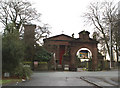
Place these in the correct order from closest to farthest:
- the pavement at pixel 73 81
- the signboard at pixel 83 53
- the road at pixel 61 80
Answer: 1. the pavement at pixel 73 81
2. the road at pixel 61 80
3. the signboard at pixel 83 53

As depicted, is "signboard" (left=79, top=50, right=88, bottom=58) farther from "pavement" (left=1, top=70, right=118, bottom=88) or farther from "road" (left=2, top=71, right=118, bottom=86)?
"pavement" (left=1, top=70, right=118, bottom=88)

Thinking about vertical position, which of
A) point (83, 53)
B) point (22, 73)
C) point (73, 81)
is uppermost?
point (83, 53)

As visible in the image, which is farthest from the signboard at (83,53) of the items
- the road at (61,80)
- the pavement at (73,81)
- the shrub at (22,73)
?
the shrub at (22,73)

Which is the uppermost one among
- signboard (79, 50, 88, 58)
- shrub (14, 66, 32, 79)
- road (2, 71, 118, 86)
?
signboard (79, 50, 88, 58)

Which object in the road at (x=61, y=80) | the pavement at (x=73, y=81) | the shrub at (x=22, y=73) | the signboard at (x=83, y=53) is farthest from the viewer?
the signboard at (x=83, y=53)

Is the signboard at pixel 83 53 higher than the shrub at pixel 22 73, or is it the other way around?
the signboard at pixel 83 53

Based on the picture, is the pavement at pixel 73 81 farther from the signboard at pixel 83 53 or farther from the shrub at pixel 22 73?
the signboard at pixel 83 53

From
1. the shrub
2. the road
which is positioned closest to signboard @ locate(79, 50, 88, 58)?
the road

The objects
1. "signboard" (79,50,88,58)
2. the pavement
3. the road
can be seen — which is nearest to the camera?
the pavement

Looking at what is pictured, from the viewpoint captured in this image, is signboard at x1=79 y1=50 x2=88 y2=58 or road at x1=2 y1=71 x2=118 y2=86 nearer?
road at x1=2 y1=71 x2=118 y2=86

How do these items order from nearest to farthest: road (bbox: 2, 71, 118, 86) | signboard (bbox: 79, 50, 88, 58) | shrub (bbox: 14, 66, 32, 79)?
1. road (bbox: 2, 71, 118, 86)
2. shrub (bbox: 14, 66, 32, 79)
3. signboard (bbox: 79, 50, 88, 58)

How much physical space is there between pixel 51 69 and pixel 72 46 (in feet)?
19.6

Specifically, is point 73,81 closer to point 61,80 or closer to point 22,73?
point 61,80

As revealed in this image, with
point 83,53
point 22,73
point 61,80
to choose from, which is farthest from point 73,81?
point 83,53
